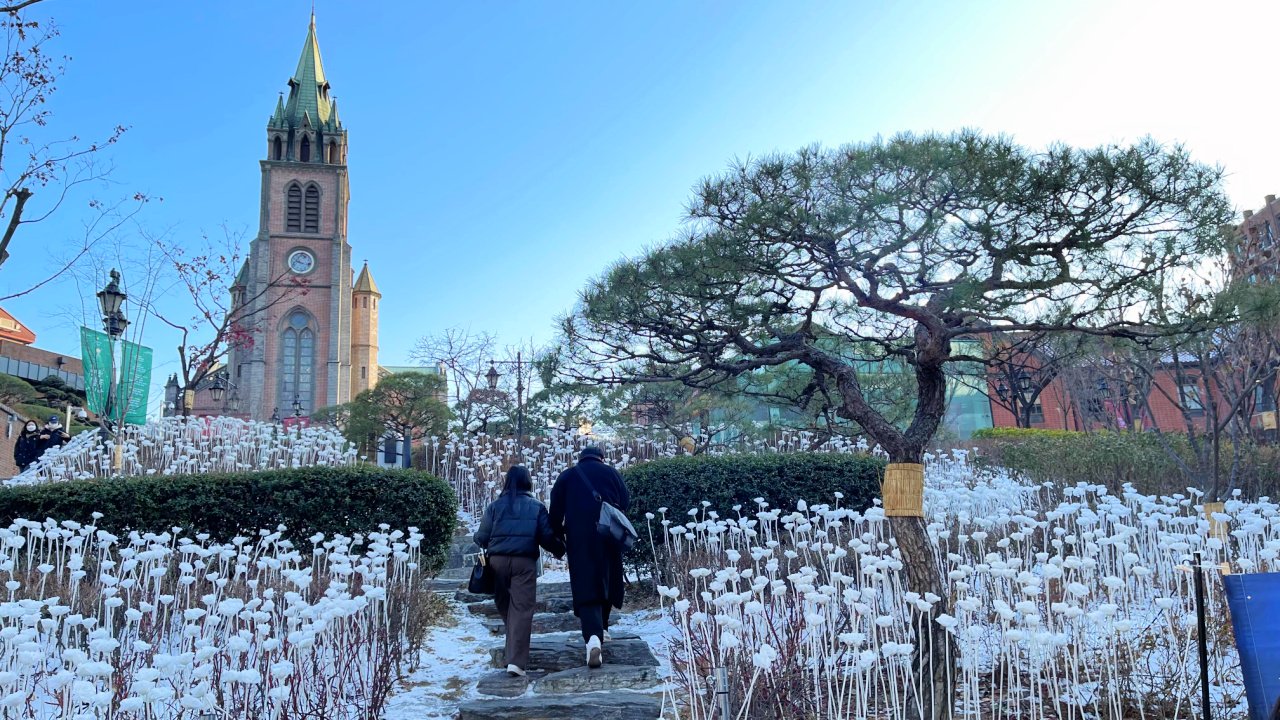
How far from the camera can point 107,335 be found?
38.3 feet

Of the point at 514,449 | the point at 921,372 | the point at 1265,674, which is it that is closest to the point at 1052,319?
the point at 921,372

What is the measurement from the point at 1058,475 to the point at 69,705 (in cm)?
1086

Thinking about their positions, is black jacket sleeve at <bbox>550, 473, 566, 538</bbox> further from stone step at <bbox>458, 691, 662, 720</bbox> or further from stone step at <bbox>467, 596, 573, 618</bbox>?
stone step at <bbox>467, 596, 573, 618</bbox>

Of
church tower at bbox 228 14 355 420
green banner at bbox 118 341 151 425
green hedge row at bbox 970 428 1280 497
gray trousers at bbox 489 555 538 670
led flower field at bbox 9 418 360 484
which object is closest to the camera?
gray trousers at bbox 489 555 538 670

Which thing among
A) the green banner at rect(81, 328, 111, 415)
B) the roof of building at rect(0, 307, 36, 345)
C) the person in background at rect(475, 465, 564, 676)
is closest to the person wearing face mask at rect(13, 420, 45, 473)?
the green banner at rect(81, 328, 111, 415)

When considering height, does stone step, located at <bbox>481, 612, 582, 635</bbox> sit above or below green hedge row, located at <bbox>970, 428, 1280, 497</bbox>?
below

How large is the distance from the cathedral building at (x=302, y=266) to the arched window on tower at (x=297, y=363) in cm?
5

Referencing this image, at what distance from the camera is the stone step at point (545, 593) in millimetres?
7398

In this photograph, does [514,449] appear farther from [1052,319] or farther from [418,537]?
[1052,319]

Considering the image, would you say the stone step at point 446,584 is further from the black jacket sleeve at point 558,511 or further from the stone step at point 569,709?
the stone step at point 569,709

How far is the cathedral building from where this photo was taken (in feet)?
137

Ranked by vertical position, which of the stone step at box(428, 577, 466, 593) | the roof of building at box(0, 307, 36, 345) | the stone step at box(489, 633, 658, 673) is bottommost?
the stone step at box(489, 633, 658, 673)

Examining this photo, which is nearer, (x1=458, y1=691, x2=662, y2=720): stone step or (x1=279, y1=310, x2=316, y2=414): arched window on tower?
(x1=458, y1=691, x2=662, y2=720): stone step

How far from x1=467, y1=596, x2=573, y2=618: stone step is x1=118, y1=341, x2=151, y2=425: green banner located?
7.21 metres
